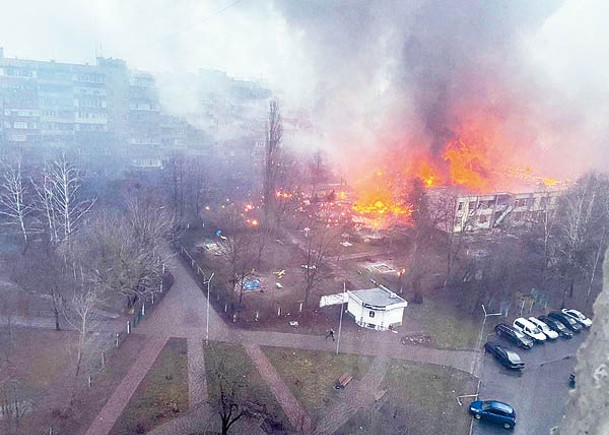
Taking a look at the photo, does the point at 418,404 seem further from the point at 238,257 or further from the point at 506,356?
the point at 238,257

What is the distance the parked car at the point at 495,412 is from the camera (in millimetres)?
10969

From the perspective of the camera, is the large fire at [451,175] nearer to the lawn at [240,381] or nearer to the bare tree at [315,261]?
the bare tree at [315,261]

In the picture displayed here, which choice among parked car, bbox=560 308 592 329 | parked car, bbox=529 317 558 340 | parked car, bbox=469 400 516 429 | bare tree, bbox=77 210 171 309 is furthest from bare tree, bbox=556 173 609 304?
bare tree, bbox=77 210 171 309

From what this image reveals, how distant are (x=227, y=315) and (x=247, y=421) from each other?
5.27m

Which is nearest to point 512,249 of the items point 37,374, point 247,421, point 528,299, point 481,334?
point 528,299

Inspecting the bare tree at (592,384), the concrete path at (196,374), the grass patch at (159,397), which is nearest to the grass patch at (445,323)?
the concrete path at (196,374)

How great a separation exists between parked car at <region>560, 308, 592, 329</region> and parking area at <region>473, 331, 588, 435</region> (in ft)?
4.38

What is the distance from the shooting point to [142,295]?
15.1m

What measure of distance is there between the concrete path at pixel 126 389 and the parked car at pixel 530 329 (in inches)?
461

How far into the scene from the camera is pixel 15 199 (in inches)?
813

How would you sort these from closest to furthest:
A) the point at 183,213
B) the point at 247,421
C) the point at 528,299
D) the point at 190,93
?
the point at 247,421 < the point at 528,299 < the point at 183,213 < the point at 190,93

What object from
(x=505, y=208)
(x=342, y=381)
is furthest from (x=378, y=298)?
(x=505, y=208)

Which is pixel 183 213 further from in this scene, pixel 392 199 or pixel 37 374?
pixel 37 374

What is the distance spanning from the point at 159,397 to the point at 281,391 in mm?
2970
